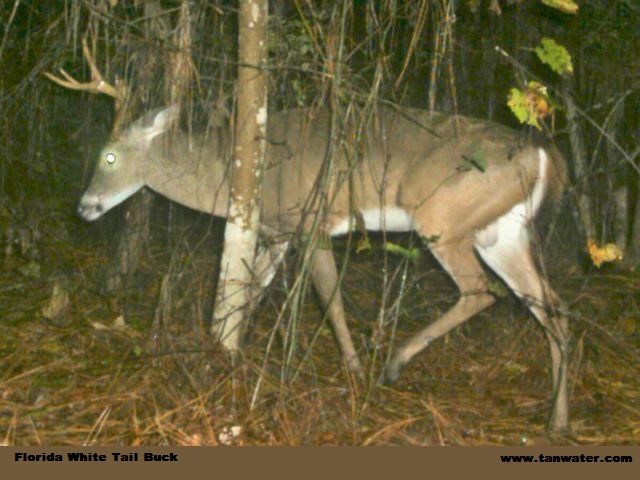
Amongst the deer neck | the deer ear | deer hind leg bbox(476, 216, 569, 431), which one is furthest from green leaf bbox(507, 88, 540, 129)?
the deer neck

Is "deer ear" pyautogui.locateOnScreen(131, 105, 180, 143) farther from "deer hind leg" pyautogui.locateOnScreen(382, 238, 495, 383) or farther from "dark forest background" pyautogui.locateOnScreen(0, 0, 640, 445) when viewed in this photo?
"deer hind leg" pyautogui.locateOnScreen(382, 238, 495, 383)

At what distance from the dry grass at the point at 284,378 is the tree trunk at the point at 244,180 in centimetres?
15

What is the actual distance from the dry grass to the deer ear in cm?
86

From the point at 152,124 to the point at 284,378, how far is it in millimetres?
2578

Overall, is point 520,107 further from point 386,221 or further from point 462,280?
point 386,221

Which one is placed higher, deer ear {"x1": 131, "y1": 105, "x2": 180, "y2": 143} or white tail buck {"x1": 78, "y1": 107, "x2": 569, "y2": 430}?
deer ear {"x1": 131, "y1": 105, "x2": 180, "y2": 143}

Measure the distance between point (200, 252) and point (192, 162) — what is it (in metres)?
0.97

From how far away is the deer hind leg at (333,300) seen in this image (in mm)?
6375

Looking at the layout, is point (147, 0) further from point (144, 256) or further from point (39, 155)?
point (39, 155)

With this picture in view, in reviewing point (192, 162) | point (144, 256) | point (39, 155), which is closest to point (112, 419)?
point (192, 162)

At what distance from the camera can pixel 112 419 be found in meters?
5.46

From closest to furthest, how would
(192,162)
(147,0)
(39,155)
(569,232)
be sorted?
1. (147,0)
2. (192,162)
3. (569,232)
4. (39,155)

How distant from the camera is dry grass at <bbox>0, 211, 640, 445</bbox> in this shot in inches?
209

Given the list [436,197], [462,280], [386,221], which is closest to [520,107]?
[436,197]
